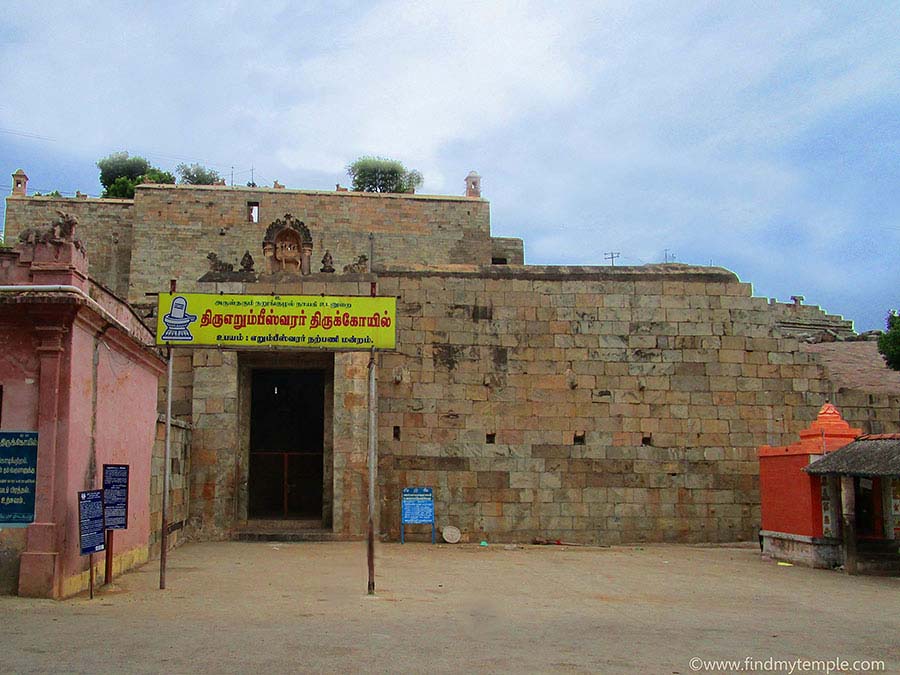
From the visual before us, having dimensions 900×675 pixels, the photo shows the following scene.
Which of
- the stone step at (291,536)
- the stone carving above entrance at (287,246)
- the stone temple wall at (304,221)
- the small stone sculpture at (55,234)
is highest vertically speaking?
the stone temple wall at (304,221)

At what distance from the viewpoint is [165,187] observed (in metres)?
40.2

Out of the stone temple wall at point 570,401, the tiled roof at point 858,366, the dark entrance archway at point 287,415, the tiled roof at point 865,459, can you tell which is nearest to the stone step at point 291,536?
the stone temple wall at point 570,401

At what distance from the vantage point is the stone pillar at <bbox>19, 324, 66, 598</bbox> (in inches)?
364

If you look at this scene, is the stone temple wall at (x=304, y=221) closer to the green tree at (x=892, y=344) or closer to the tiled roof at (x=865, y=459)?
the green tree at (x=892, y=344)

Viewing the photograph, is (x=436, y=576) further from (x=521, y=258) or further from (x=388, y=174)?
(x=388, y=174)

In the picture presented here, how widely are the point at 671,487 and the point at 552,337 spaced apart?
14.1ft

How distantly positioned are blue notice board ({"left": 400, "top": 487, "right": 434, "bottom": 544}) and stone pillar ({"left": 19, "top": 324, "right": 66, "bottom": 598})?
9.26 meters

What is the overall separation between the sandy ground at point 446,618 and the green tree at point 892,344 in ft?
55.1

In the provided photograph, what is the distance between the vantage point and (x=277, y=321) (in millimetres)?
11242

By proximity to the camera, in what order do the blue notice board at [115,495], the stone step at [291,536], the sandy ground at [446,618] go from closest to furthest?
1. the sandy ground at [446,618]
2. the blue notice board at [115,495]
3. the stone step at [291,536]

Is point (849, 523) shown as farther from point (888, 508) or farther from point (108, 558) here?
point (108, 558)

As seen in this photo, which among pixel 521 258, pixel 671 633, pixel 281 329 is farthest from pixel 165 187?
pixel 671 633

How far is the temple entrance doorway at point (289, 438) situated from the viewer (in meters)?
18.8

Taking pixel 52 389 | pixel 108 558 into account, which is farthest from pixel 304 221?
pixel 52 389
